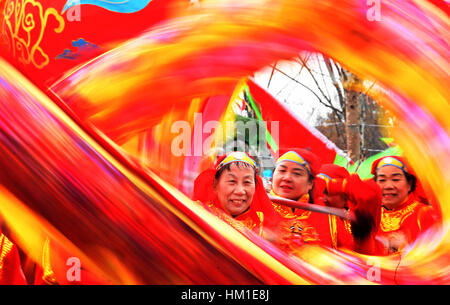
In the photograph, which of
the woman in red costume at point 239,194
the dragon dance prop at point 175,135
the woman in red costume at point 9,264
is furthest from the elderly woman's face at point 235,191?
the woman in red costume at point 9,264

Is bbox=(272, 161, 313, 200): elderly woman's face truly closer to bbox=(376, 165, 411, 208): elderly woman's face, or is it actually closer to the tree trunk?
the tree trunk

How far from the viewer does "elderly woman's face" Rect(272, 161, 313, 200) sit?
7.89 ft

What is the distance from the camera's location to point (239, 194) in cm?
235

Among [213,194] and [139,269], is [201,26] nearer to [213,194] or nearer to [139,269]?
[213,194]

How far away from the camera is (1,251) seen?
87.3 inches

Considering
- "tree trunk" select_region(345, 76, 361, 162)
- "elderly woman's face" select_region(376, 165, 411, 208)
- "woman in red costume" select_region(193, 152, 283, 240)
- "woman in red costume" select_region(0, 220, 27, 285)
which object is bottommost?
"woman in red costume" select_region(0, 220, 27, 285)

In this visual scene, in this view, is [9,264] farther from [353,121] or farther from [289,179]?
[353,121]

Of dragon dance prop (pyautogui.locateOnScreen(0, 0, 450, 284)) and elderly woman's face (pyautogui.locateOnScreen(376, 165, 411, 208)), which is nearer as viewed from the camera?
dragon dance prop (pyautogui.locateOnScreen(0, 0, 450, 284))

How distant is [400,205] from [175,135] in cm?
115

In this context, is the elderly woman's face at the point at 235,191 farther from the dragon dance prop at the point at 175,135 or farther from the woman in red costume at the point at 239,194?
the dragon dance prop at the point at 175,135

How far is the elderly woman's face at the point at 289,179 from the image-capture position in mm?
2406

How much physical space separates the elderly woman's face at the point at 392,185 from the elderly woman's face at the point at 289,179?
0.38 metres

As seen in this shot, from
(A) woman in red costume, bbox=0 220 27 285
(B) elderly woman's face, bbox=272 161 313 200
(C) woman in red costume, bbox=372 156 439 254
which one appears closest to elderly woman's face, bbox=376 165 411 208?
(C) woman in red costume, bbox=372 156 439 254

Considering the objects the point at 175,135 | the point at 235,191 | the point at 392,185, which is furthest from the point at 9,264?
the point at 392,185
